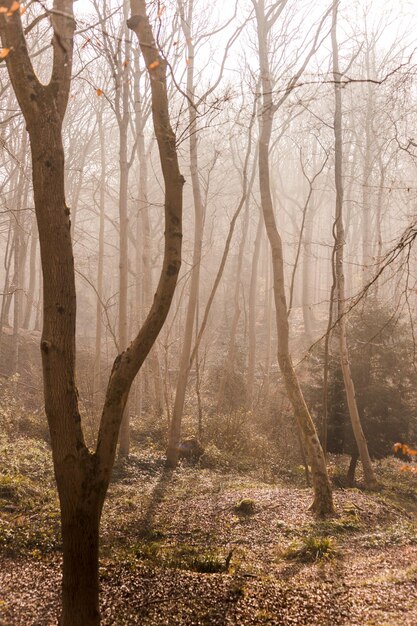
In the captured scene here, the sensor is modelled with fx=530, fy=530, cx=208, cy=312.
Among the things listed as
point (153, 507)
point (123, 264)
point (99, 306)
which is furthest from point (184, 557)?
point (99, 306)

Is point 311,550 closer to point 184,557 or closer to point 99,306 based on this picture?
point 184,557

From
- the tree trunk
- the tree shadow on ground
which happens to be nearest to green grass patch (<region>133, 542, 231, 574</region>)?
the tree shadow on ground

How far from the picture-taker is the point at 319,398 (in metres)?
11.4

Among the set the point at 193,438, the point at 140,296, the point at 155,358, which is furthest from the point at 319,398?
the point at 140,296

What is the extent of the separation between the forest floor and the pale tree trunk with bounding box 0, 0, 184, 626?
94 centimetres

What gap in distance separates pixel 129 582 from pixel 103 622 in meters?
0.71

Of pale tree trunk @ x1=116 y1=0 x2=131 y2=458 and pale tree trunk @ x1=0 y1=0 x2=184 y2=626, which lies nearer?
pale tree trunk @ x1=0 y1=0 x2=184 y2=626

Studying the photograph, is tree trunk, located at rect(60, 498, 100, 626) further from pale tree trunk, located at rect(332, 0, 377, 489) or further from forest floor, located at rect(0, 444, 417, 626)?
pale tree trunk, located at rect(332, 0, 377, 489)

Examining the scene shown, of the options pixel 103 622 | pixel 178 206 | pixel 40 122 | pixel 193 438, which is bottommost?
pixel 103 622

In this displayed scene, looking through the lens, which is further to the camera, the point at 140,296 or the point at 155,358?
the point at 140,296

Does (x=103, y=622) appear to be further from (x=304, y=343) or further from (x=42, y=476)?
(x=304, y=343)

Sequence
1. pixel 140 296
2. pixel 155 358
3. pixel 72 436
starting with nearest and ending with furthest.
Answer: pixel 72 436
pixel 155 358
pixel 140 296

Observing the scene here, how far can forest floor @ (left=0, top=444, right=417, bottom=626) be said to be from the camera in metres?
4.52

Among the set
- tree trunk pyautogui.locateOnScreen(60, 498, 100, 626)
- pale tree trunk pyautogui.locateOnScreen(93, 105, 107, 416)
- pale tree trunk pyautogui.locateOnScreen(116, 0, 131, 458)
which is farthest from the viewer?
pale tree trunk pyautogui.locateOnScreen(93, 105, 107, 416)
